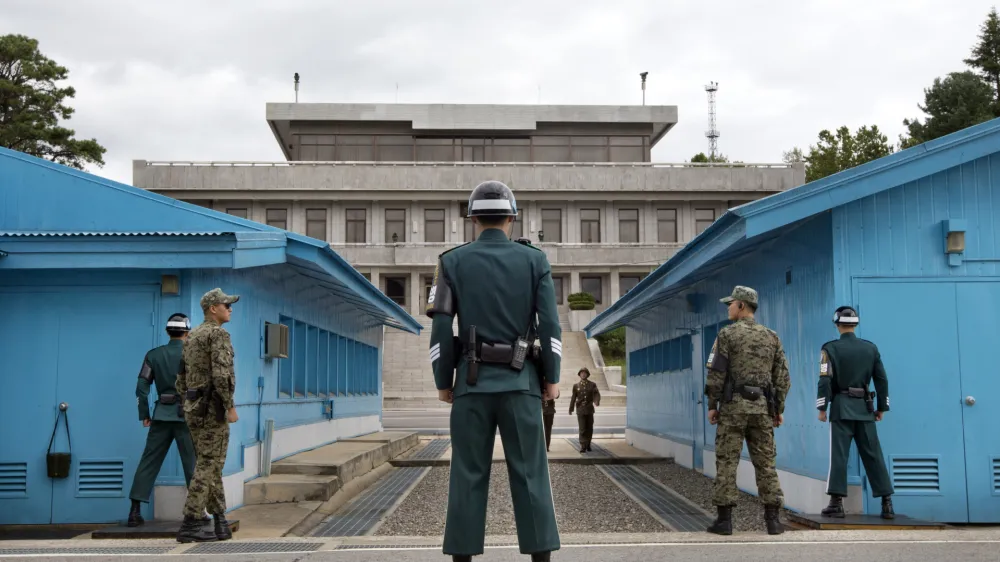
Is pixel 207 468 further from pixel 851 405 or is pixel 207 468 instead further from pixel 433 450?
pixel 433 450

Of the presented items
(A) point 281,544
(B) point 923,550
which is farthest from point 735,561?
(A) point 281,544

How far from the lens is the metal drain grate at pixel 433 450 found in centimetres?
2064

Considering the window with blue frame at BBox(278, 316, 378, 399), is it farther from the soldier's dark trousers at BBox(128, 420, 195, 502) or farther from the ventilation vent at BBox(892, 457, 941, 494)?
the ventilation vent at BBox(892, 457, 941, 494)

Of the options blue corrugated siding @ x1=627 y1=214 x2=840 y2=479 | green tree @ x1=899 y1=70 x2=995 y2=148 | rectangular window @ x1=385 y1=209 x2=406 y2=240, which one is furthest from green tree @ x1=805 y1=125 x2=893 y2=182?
blue corrugated siding @ x1=627 y1=214 x2=840 y2=479

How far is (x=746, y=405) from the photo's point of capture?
898cm

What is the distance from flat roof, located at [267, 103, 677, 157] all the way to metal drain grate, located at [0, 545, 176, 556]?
197 feet

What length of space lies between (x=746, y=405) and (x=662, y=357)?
11058 millimetres

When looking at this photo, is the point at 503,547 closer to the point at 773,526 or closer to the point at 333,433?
the point at 773,526

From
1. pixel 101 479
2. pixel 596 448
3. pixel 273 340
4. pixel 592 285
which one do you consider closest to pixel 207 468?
pixel 101 479

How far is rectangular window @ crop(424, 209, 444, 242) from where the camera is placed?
6378 centimetres

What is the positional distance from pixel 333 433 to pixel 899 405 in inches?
449

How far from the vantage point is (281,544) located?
8.77 meters

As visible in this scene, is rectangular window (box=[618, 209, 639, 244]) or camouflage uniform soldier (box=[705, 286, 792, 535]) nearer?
camouflage uniform soldier (box=[705, 286, 792, 535])

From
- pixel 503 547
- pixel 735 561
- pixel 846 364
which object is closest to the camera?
pixel 735 561
